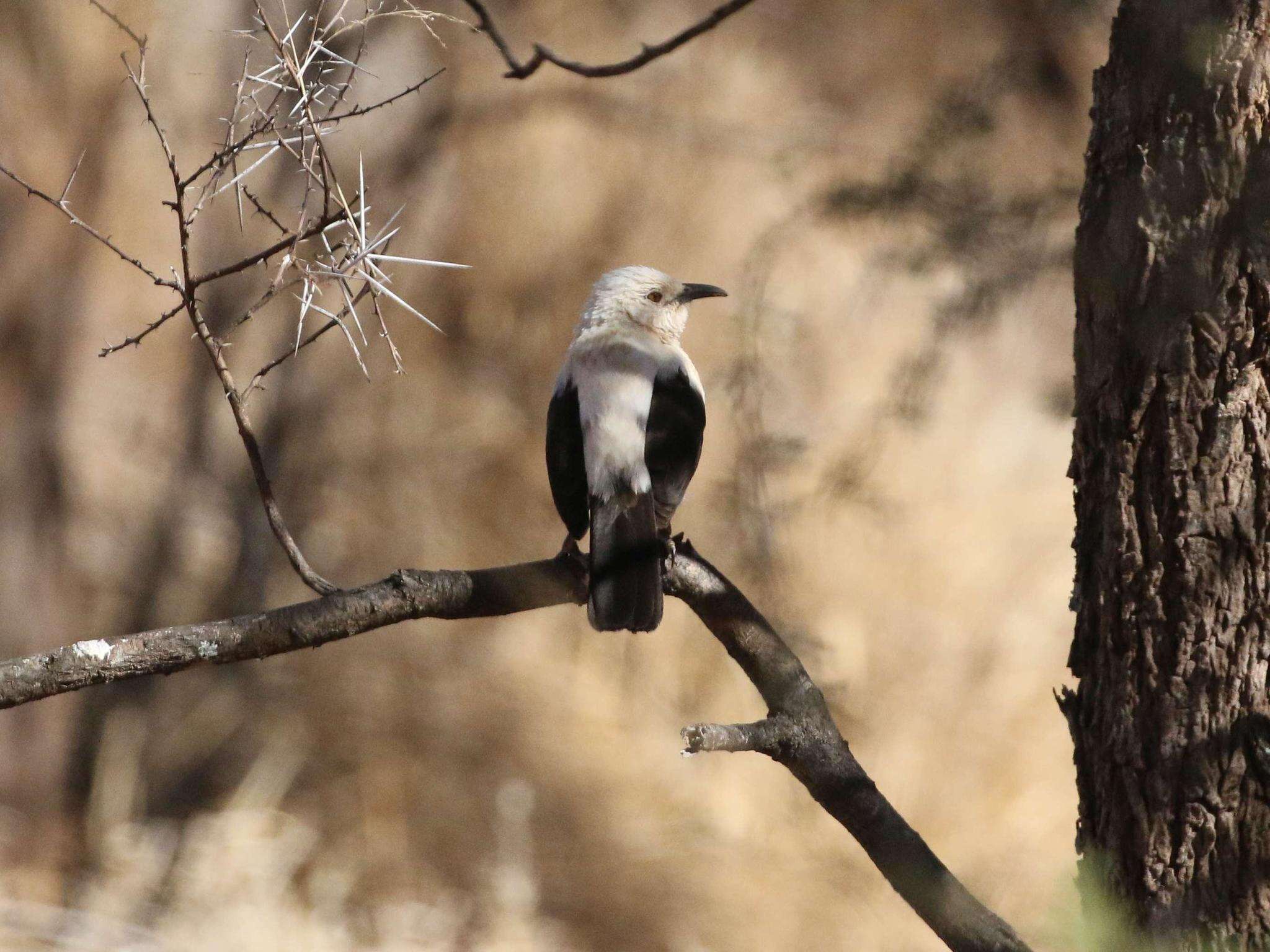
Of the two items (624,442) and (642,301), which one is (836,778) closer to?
(624,442)

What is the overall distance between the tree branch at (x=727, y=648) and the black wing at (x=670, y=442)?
1.62 feet

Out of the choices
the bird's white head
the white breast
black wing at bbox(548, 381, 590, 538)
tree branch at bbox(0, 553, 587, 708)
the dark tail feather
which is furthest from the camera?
the bird's white head

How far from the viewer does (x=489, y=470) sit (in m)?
5.38

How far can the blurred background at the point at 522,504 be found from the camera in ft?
16.3

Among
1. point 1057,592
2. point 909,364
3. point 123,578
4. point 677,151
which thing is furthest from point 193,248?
point 1057,592

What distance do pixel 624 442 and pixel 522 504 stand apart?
218 cm

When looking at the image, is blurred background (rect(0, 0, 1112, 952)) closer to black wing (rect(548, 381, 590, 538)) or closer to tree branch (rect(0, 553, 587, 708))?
black wing (rect(548, 381, 590, 538))

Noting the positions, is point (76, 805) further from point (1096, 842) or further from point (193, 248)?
point (1096, 842)

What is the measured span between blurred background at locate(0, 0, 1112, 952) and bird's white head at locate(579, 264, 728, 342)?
3.03 feet

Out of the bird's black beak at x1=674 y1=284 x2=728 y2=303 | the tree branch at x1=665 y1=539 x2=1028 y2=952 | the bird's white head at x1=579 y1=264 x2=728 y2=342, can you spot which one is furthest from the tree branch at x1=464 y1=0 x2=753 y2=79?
the bird's black beak at x1=674 y1=284 x2=728 y2=303

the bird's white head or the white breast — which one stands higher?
the bird's white head

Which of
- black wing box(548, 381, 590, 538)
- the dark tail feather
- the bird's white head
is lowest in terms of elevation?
the dark tail feather

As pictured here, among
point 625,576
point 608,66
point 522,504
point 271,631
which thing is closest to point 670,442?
point 625,576

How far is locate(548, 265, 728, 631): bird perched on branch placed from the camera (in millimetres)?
2910
